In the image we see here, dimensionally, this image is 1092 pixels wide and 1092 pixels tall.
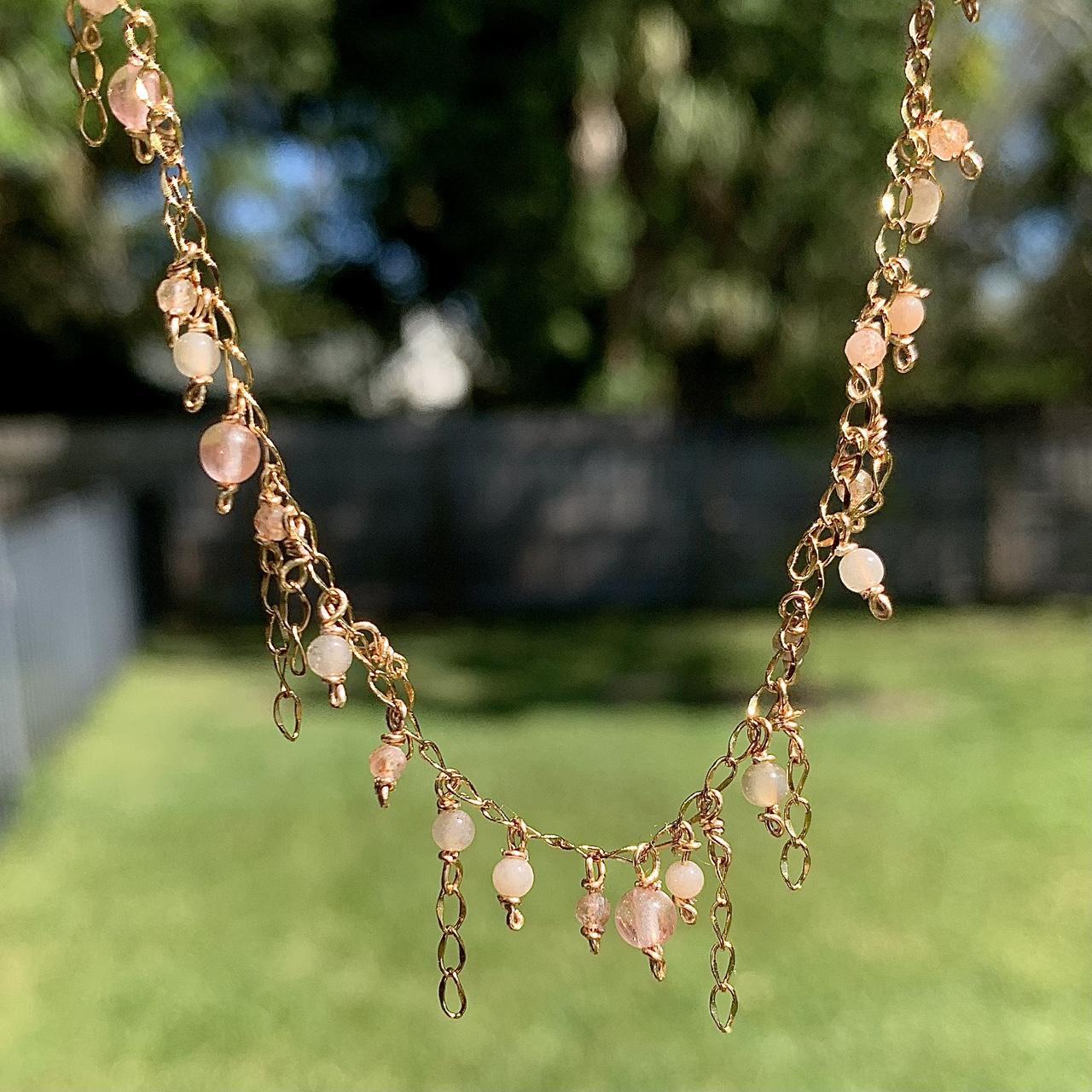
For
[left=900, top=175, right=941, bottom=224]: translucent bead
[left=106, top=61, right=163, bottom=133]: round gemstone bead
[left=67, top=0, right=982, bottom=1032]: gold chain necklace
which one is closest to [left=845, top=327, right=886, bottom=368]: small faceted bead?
[left=67, top=0, right=982, bottom=1032]: gold chain necklace

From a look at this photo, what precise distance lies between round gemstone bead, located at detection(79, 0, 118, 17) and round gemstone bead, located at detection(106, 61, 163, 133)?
63mm

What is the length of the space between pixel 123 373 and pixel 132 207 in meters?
1.41

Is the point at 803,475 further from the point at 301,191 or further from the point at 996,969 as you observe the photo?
the point at 996,969

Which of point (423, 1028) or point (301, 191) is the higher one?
point (301, 191)

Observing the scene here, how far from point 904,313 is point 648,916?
0.57 metres

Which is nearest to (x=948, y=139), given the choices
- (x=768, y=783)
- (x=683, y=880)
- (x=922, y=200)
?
(x=922, y=200)

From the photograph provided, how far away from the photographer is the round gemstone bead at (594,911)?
105 centimetres

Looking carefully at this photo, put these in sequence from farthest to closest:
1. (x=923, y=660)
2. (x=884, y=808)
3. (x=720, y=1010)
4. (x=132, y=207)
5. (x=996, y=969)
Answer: (x=132, y=207), (x=923, y=660), (x=884, y=808), (x=996, y=969), (x=720, y=1010)

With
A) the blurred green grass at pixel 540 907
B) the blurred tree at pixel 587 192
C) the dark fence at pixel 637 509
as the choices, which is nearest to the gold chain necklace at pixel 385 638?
the blurred green grass at pixel 540 907

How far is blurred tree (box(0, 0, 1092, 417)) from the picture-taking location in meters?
5.57

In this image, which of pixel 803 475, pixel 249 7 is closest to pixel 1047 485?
pixel 803 475

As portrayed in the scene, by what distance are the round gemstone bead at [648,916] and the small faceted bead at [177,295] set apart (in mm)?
642

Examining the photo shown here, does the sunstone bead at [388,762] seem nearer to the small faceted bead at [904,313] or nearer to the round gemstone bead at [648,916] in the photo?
the round gemstone bead at [648,916]

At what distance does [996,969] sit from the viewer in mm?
2623
